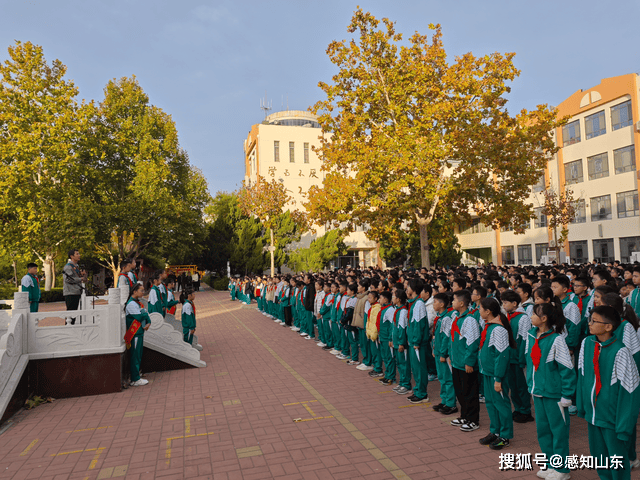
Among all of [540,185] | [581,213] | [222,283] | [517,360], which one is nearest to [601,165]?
[581,213]

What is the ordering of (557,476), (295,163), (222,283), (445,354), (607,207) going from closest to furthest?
(557,476), (445,354), (607,207), (222,283), (295,163)

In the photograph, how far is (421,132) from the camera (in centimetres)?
1877

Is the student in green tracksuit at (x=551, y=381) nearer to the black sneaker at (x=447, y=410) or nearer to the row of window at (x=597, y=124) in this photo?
the black sneaker at (x=447, y=410)

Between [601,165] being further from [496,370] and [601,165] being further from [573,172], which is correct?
[496,370]

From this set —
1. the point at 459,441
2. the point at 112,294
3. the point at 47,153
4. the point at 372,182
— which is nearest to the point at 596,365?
the point at 459,441

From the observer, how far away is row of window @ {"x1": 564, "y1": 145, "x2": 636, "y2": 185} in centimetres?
2853

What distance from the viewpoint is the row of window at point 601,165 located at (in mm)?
28531

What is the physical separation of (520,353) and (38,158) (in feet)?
91.2

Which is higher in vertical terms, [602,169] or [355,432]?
[602,169]

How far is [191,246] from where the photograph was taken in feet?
122

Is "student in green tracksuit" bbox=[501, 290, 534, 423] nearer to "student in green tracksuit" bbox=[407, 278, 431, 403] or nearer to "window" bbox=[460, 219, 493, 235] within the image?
"student in green tracksuit" bbox=[407, 278, 431, 403]

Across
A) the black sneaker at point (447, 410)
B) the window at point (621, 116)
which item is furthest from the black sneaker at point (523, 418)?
the window at point (621, 116)

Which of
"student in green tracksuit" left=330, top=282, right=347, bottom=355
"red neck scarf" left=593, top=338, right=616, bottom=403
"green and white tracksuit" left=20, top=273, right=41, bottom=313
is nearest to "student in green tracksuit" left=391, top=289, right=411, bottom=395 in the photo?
"student in green tracksuit" left=330, top=282, right=347, bottom=355

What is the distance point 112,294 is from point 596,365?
24.4 feet
